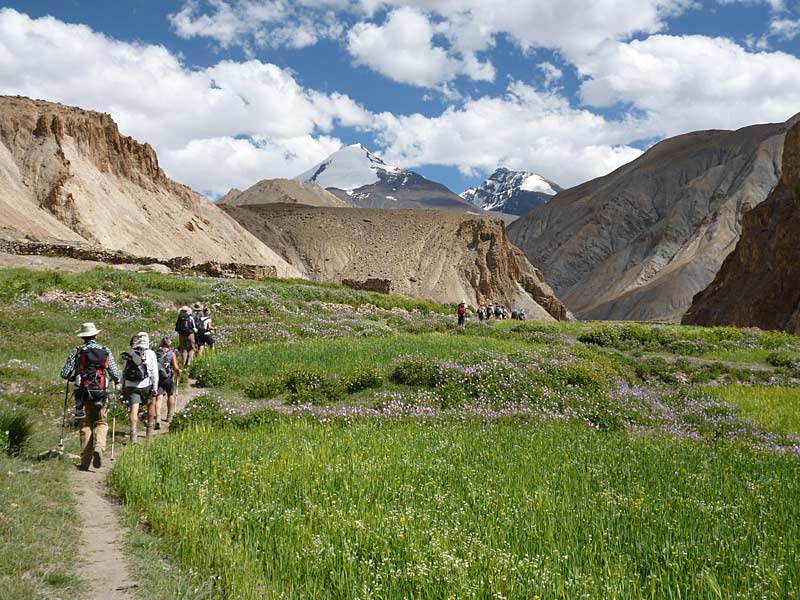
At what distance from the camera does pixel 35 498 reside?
7188 mm

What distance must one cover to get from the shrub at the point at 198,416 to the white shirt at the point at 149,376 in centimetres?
111

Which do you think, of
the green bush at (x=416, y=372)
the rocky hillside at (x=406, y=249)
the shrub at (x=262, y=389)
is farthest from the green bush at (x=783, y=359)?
the rocky hillside at (x=406, y=249)

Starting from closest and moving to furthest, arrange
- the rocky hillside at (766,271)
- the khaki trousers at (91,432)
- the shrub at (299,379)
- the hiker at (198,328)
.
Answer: the khaki trousers at (91,432)
the shrub at (299,379)
the hiker at (198,328)
the rocky hillside at (766,271)

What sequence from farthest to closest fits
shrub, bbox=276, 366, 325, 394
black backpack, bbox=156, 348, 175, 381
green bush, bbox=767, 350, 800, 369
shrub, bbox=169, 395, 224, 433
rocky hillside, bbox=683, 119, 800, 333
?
rocky hillside, bbox=683, 119, 800, 333, green bush, bbox=767, 350, 800, 369, shrub, bbox=276, 366, 325, 394, black backpack, bbox=156, 348, 175, 381, shrub, bbox=169, 395, 224, 433

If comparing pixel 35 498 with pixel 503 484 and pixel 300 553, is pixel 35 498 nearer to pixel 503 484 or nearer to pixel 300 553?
pixel 300 553

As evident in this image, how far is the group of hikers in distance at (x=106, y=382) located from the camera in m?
9.52

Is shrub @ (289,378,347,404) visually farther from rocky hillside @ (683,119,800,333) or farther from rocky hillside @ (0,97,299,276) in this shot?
rocky hillside @ (683,119,800,333)

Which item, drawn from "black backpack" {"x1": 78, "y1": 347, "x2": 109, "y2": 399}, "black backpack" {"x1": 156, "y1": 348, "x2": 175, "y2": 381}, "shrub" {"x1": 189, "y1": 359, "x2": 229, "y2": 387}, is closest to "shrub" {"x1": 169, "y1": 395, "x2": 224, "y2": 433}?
"black backpack" {"x1": 156, "y1": 348, "x2": 175, "y2": 381}

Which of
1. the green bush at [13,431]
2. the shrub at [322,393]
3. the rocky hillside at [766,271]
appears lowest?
the shrub at [322,393]

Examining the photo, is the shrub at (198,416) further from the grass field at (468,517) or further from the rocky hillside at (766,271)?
the rocky hillside at (766,271)

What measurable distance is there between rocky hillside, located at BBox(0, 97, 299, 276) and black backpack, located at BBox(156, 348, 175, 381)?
37271 millimetres

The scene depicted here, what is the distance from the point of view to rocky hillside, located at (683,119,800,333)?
6894 centimetres

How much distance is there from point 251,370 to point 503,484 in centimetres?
1067

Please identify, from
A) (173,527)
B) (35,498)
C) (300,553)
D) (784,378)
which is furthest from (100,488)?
(784,378)
